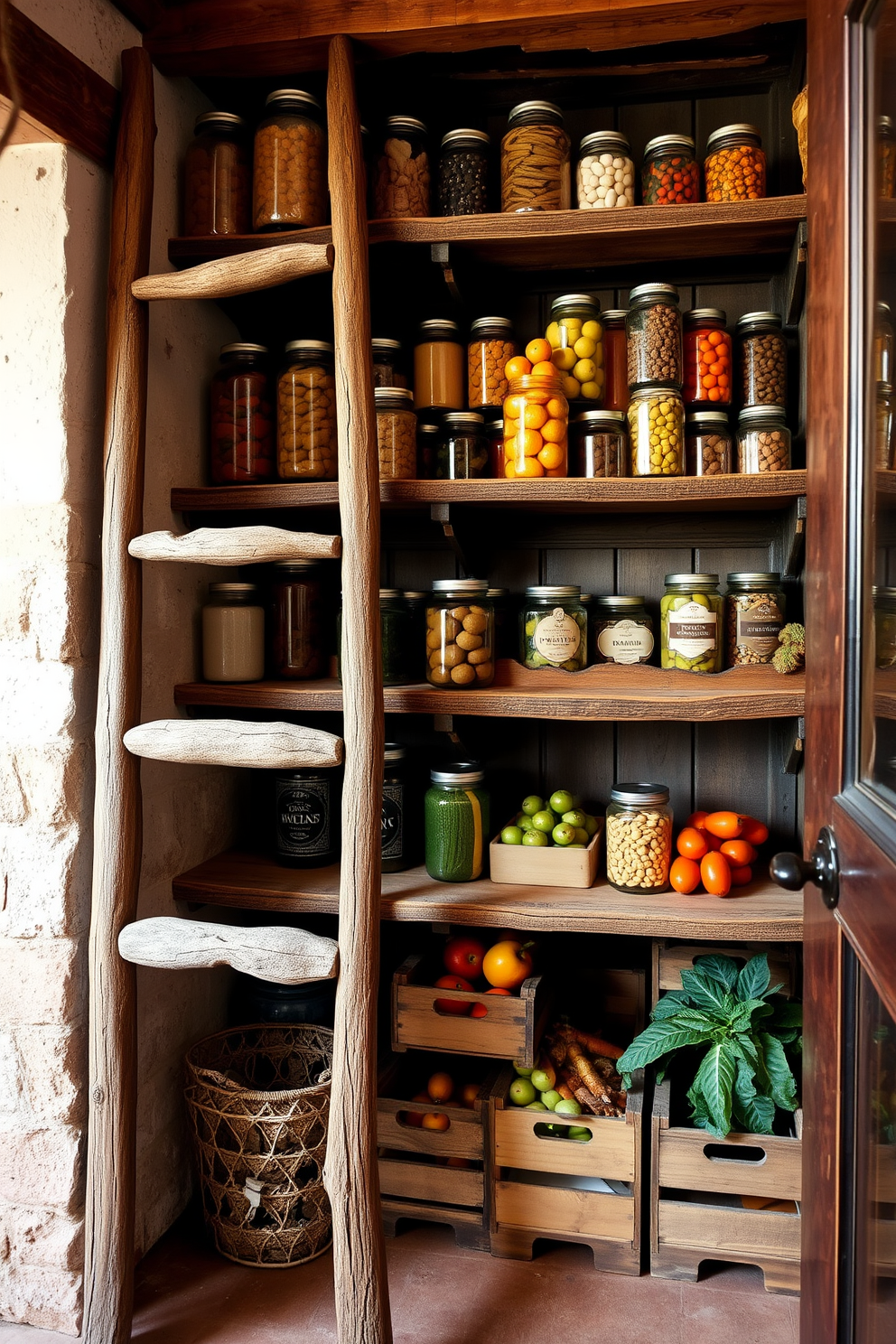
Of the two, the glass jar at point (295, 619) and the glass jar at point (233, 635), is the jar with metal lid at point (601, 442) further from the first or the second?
the glass jar at point (233, 635)

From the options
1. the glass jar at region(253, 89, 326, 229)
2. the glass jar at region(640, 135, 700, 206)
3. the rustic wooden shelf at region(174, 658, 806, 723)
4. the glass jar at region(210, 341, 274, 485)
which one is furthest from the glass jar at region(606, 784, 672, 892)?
the glass jar at region(253, 89, 326, 229)

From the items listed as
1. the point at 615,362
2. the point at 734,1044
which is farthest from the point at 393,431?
the point at 734,1044

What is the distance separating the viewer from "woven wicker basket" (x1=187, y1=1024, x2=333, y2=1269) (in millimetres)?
1639

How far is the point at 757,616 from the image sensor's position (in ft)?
5.57

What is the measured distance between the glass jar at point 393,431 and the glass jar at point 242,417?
24cm

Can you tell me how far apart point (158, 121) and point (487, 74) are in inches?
24.1

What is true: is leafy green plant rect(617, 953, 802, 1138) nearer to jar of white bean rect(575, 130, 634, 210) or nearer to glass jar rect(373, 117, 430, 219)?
jar of white bean rect(575, 130, 634, 210)

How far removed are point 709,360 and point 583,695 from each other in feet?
2.10

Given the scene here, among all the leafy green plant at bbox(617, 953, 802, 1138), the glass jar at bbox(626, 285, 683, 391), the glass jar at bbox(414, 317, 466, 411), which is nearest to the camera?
the leafy green plant at bbox(617, 953, 802, 1138)

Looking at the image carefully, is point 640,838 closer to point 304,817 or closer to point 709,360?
point 304,817

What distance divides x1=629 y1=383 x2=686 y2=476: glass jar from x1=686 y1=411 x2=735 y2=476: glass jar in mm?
36

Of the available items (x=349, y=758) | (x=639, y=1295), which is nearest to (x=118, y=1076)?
(x=349, y=758)

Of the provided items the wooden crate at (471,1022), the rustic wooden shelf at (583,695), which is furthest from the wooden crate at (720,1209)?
the rustic wooden shelf at (583,695)

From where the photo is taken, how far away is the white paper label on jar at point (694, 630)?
170 centimetres
